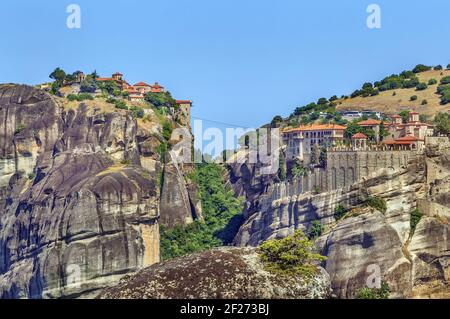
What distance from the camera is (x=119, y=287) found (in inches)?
2867

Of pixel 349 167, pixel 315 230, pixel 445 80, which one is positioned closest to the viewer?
pixel 349 167

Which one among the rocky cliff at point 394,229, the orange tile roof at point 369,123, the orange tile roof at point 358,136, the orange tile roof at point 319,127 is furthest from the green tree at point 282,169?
the rocky cliff at point 394,229

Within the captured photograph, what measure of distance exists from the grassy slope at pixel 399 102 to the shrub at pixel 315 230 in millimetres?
32571

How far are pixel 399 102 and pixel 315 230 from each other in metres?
43.2

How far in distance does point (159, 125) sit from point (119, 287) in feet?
384

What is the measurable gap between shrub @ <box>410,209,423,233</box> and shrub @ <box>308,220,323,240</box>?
8.96 meters

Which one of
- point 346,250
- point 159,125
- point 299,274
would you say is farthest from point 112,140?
point 299,274

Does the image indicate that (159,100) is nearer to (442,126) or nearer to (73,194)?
(73,194)

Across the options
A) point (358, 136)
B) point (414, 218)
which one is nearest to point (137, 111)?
point (358, 136)

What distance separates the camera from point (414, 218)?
5453 inches

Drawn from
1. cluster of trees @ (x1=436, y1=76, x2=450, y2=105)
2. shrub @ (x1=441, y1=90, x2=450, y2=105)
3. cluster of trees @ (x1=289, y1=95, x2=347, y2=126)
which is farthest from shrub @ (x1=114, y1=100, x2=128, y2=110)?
shrub @ (x1=441, y1=90, x2=450, y2=105)

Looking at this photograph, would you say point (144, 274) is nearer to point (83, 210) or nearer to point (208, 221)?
point (83, 210)

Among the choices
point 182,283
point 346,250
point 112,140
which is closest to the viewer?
point 182,283

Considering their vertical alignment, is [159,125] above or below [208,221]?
above
